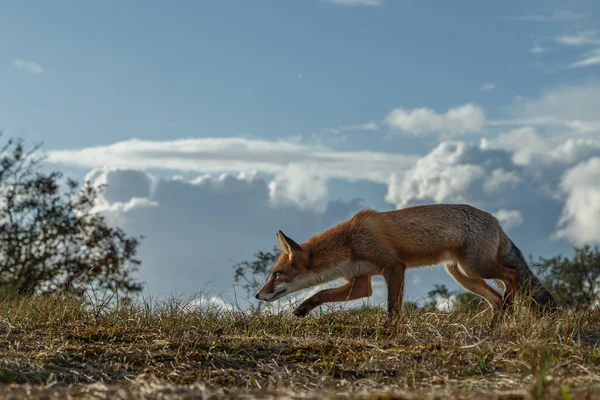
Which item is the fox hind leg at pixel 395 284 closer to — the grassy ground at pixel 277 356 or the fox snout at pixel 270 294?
the grassy ground at pixel 277 356

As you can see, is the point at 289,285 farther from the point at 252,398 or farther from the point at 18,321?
the point at 252,398

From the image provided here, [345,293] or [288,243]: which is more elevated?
[288,243]

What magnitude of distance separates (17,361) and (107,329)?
144 cm

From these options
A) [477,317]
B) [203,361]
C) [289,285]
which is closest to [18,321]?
[203,361]

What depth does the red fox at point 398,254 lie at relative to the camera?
9.62 meters

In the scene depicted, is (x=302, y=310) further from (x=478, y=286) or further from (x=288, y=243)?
(x=478, y=286)

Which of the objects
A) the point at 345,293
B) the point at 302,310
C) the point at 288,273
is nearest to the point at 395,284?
the point at 345,293

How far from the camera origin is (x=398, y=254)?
9742mm

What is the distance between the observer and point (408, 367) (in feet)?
20.1

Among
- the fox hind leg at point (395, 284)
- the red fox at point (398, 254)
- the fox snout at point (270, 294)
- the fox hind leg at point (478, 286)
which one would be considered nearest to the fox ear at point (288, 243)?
the red fox at point (398, 254)

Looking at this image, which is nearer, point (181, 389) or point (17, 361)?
point (181, 389)

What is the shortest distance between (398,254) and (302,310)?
5.03 feet

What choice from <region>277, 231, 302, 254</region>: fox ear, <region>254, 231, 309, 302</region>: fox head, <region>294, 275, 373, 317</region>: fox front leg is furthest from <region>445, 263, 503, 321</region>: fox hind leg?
<region>277, 231, 302, 254</region>: fox ear

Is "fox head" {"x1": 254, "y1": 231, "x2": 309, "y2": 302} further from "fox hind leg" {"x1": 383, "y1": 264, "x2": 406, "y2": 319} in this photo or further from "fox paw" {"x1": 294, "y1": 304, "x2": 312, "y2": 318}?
"fox hind leg" {"x1": 383, "y1": 264, "x2": 406, "y2": 319}
